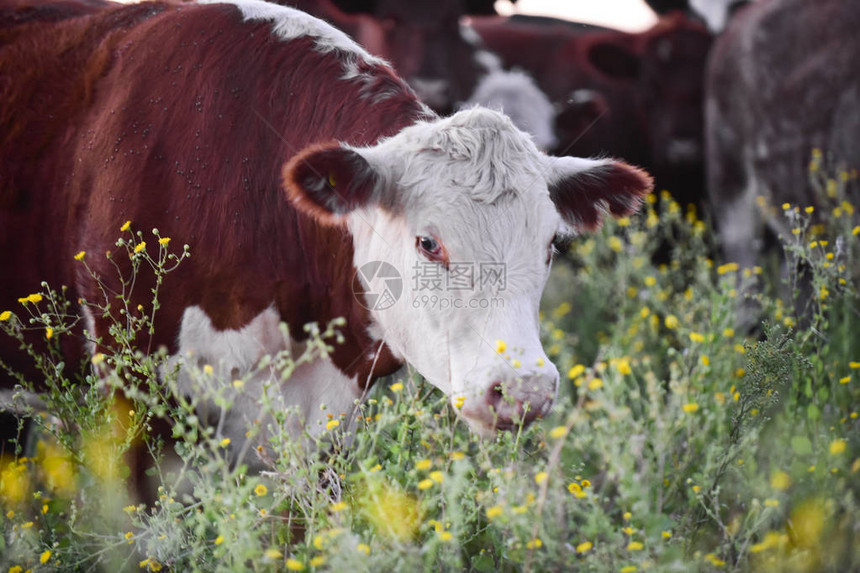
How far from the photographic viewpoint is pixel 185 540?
2.79m

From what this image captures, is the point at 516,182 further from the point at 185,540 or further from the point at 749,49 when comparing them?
the point at 749,49

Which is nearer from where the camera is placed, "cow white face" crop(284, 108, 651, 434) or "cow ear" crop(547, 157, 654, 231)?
"cow white face" crop(284, 108, 651, 434)

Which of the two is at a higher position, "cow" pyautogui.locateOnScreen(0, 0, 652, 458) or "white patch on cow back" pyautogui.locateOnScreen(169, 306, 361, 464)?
"cow" pyautogui.locateOnScreen(0, 0, 652, 458)

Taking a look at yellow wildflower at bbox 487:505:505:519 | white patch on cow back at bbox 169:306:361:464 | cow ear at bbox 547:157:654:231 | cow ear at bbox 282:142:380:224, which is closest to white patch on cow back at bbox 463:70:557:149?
cow ear at bbox 547:157:654:231

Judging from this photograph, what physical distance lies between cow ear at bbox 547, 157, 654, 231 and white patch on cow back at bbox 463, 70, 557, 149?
14.4 ft

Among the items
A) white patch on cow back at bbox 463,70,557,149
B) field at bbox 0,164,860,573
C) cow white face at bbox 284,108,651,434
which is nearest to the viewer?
field at bbox 0,164,860,573

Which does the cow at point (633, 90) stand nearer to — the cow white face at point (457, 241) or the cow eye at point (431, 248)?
the cow white face at point (457, 241)

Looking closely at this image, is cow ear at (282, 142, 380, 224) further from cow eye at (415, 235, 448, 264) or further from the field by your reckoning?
the field

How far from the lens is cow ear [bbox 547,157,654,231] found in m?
3.18

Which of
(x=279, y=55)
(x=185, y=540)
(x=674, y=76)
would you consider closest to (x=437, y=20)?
(x=674, y=76)

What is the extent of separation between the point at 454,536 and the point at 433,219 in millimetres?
1083

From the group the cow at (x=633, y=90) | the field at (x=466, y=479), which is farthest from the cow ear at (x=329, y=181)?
the cow at (x=633, y=90)

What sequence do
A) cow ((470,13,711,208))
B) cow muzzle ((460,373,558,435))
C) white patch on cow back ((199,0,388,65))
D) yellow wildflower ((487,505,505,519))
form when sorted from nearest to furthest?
Result: yellow wildflower ((487,505,505,519)) < cow muzzle ((460,373,558,435)) < white patch on cow back ((199,0,388,65)) < cow ((470,13,711,208))

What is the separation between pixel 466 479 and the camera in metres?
2.62
